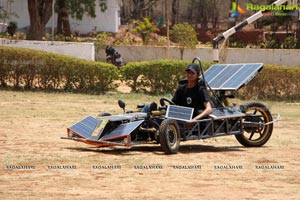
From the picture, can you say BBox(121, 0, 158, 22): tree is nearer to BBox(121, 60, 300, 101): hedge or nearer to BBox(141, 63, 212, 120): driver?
BBox(121, 60, 300, 101): hedge

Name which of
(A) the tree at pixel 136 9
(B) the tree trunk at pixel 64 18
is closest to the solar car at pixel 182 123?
(B) the tree trunk at pixel 64 18

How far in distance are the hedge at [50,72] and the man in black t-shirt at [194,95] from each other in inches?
446

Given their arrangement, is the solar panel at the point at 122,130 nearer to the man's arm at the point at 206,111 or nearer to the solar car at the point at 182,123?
the solar car at the point at 182,123

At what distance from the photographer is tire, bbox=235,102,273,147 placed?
12.4 meters

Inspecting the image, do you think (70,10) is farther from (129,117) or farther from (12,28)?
(129,117)

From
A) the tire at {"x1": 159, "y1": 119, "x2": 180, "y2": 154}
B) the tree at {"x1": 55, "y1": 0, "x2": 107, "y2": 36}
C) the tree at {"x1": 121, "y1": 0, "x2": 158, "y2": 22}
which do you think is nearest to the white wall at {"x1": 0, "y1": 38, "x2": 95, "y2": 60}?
the tree at {"x1": 55, "y1": 0, "x2": 107, "y2": 36}

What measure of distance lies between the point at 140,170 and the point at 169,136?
5.36 feet

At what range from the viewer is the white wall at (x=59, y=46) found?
27297mm

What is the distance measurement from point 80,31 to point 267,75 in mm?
22701

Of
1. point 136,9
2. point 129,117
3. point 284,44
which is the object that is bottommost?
point 129,117

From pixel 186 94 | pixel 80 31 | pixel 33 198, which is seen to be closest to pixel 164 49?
pixel 80 31

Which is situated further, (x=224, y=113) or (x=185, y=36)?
(x=185, y=36)

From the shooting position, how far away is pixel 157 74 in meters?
23.4

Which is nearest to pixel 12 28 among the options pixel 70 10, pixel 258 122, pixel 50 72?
pixel 70 10
